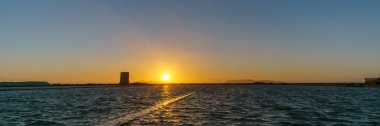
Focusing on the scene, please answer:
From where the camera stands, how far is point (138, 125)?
3075cm

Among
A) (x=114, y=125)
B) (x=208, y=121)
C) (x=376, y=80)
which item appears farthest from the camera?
(x=376, y=80)

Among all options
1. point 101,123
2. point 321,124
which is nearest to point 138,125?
point 101,123

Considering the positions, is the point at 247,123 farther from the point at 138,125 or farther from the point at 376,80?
the point at 376,80

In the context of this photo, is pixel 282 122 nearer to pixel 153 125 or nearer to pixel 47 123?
pixel 153 125

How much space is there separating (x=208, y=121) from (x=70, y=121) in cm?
1283

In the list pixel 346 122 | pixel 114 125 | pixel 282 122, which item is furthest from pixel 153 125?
pixel 346 122

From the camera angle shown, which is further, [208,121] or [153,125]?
[208,121]

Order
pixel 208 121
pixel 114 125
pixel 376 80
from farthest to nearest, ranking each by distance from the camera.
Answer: pixel 376 80 → pixel 208 121 → pixel 114 125

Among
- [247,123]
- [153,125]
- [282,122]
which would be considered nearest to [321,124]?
[282,122]

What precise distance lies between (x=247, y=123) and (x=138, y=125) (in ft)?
30.9

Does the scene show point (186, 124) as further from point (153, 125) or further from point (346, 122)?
point (346, 122)

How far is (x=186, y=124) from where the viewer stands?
31.0 metres

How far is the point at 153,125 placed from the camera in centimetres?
3084

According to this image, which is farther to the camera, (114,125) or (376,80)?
(376,80)
